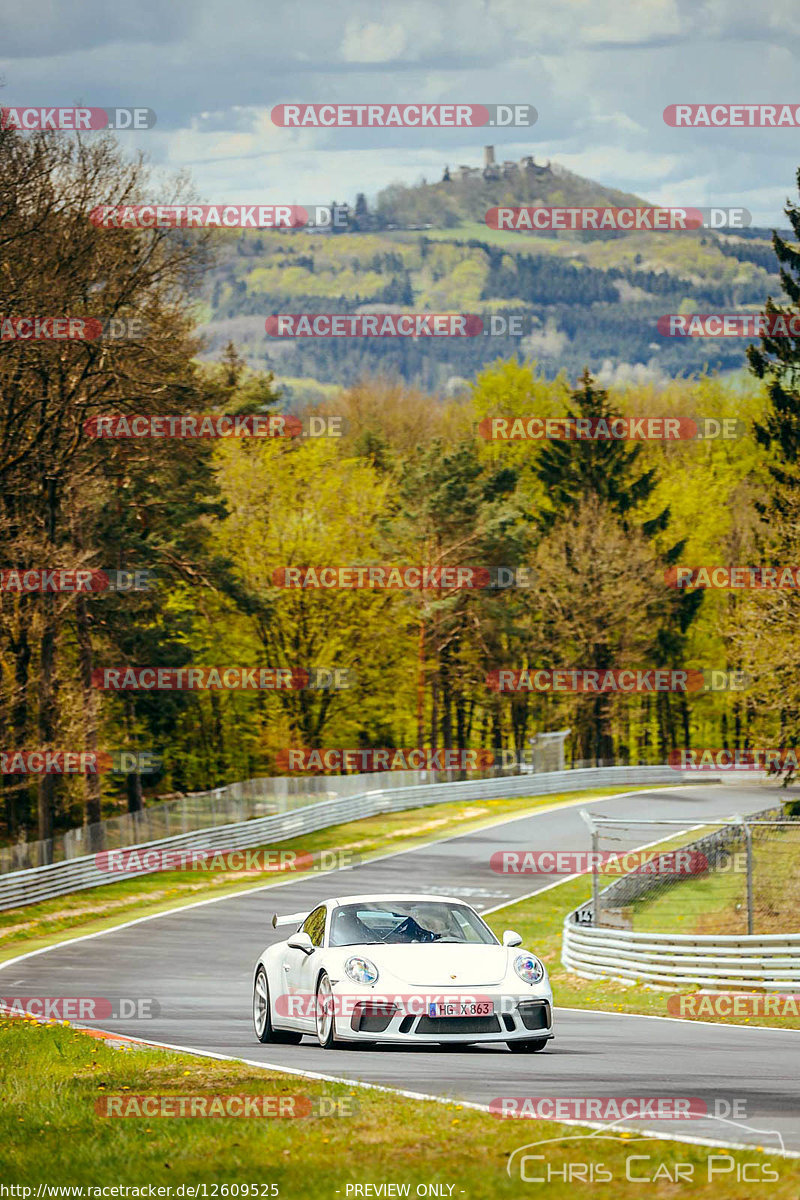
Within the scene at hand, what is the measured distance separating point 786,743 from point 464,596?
3408 cm

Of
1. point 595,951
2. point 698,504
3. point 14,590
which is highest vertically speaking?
point 698,504

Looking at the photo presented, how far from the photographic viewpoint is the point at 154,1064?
11461mm

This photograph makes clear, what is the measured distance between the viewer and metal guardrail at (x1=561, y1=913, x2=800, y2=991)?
19.0 meters

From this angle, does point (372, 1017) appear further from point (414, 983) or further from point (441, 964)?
point (441, 964)

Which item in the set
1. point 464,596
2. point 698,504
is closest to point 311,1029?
point 464,596

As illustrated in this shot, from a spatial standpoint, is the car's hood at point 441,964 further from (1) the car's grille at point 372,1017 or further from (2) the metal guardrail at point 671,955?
(2) the metal guardrail at point 671,955

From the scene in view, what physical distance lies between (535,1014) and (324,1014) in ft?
5.65

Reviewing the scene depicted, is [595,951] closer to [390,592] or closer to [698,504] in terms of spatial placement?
[390,592]

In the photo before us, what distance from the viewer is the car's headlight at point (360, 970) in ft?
39.2

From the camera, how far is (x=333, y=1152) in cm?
755

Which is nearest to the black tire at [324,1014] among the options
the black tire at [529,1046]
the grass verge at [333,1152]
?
the black tire at [529,1046]

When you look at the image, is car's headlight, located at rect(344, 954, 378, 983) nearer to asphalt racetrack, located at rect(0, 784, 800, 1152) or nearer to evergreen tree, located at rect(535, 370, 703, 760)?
asphalt racetrack, located at rect(0, 784, 800, 1152)

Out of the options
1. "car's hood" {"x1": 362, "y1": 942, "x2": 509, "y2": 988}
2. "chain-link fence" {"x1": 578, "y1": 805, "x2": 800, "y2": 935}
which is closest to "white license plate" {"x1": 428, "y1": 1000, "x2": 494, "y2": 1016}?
"car's hood" {"x1": 362, "y1": 942, "x2": 509, "y2": 988}

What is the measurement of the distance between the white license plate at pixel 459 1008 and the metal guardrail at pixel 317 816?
2591cm
